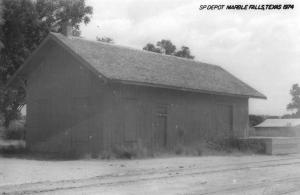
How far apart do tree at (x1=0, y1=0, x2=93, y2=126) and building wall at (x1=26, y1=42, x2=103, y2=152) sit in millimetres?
7937

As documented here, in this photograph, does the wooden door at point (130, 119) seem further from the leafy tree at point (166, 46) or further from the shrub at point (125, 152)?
the leafy tree at point (166, 46)

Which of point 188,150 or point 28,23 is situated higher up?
point 28,23

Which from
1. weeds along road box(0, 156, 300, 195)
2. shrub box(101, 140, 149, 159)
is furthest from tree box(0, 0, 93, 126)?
weeds along road box(0, 156, 300, 195)

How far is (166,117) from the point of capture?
24.1m

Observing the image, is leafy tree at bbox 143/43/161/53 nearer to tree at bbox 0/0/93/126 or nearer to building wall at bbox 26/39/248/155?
tree at bbox 0/0/93/126

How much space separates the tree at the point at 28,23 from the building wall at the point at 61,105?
7937 millimetres

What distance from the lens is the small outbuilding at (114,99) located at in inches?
856

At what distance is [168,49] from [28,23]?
2391 cm

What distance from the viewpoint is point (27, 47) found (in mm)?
34281

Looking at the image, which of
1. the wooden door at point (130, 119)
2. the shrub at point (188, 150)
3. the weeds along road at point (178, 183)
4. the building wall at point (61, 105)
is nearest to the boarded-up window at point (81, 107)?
the building wall at point (61, 105)

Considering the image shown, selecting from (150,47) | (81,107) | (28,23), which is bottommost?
(81,107)

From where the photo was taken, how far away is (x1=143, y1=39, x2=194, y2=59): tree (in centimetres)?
5394

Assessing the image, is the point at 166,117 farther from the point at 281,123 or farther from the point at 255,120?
the point at 255,120

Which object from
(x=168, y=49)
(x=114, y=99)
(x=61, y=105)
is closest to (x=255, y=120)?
(x=168, y=49)
